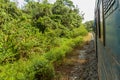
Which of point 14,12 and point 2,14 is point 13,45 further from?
point 14,12

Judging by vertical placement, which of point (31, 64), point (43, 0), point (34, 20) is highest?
point (43, 0)


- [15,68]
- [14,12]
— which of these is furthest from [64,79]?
[14,12]

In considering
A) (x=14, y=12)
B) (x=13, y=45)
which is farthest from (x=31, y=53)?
(x=14, y=12)

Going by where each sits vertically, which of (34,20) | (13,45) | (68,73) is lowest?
(68,73)

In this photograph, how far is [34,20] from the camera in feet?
A: 65.4

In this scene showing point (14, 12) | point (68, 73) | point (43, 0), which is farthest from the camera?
point (43, 0)

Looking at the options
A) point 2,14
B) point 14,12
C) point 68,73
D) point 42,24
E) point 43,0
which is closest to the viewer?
point 68,73

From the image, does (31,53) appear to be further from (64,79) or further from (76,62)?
(76,62)

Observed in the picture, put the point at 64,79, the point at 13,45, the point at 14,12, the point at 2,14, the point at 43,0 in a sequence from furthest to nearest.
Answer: the point at 43,0 < the point at 14,12 < the point at 2,14 < the point at 64,79 < the point at 13,45

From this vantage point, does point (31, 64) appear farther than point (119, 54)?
Yes

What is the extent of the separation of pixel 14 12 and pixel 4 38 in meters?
8.57

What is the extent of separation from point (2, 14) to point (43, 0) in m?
12.6

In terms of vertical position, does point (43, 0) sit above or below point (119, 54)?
above

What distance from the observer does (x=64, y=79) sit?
36.3 ft
